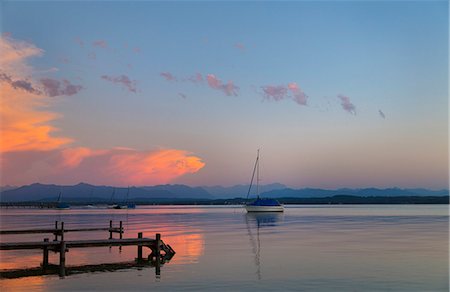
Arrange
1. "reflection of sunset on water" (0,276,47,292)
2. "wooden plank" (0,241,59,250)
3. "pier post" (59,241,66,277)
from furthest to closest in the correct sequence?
"wooden plank" (0,241,59,250) → "pier post" (59,241,66,277) → "reflection of sunset on water" (0,276,47,292)

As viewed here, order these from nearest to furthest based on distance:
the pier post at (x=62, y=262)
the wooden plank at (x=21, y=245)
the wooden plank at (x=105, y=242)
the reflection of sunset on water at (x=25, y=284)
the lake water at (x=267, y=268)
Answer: the reflection of sunset on water at (x=25, y=284) < the lake water at (x=267, y=268) < the pier post at (x=62, y=262) < the wooden plank at (x=21, y=245) < the wooden plank at (x=105, y=242)

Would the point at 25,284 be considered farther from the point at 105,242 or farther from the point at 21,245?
the point at 105,242

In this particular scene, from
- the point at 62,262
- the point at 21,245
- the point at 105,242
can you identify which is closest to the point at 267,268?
the point at 105,242

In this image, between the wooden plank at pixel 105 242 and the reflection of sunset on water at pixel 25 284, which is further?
the wooden plank at pixel 105 242

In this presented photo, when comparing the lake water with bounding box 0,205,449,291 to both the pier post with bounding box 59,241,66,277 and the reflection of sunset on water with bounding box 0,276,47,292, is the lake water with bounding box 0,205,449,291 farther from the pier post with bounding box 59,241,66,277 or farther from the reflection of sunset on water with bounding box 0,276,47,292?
the pier post with bounding box 59,241,66,277

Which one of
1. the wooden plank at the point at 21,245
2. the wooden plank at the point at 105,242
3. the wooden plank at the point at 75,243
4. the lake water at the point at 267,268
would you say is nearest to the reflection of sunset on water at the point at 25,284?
the lake water at the point at 267,268

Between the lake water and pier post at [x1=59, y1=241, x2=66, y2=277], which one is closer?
the lake water

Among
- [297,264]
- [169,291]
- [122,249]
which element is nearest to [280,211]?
[122,249]

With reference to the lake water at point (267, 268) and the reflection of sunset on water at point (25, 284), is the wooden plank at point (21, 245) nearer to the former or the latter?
the lake water at point (267, 268)

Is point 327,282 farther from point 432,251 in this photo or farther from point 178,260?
point 432,251

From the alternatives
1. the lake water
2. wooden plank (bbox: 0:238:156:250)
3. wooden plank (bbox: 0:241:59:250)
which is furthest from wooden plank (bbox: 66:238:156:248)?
the lake water

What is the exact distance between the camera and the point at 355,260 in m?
33.1

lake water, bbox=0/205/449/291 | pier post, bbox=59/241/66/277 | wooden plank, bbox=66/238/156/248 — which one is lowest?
lake water, bbox=0/205/449/291

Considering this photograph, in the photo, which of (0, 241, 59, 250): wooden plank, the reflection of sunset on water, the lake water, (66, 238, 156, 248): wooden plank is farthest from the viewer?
(66, 238, 156, 248): wooden plank
